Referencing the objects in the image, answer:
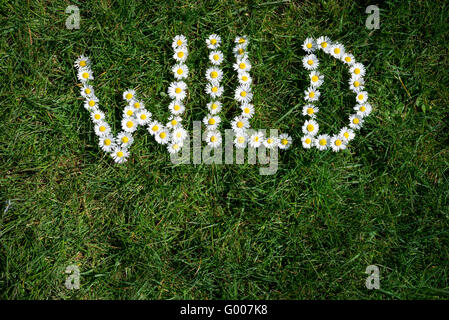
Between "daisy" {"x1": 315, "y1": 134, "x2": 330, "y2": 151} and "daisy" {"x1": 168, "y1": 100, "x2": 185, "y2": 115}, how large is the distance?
0.89 metres

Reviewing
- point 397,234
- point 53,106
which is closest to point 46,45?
point 53,106

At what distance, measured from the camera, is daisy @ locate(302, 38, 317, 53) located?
7.37 ft

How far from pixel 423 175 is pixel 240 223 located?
1.22m

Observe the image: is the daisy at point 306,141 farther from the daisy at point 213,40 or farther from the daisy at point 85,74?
the daisy at point 85,74

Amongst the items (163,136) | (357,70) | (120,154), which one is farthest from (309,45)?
(120,154)

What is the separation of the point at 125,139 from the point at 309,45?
4.40ft

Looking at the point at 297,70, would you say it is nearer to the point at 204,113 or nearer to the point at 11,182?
the point at 204,113

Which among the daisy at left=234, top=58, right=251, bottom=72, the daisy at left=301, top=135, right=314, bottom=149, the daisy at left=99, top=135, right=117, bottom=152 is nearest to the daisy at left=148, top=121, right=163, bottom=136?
the daisy at left=99, top=135, right=117, bottom=152

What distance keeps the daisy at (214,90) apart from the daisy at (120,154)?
0.65 m

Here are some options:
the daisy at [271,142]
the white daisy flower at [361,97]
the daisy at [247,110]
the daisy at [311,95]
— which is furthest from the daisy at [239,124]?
the white daisy flower at [361,97]

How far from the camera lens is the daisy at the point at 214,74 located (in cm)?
221

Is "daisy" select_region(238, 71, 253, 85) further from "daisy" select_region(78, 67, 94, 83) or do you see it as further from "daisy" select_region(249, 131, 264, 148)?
"daisy" select_region(78, 67, 94, 83)

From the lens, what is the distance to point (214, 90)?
2.20 metres

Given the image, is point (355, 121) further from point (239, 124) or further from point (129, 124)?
point (129, 124)
